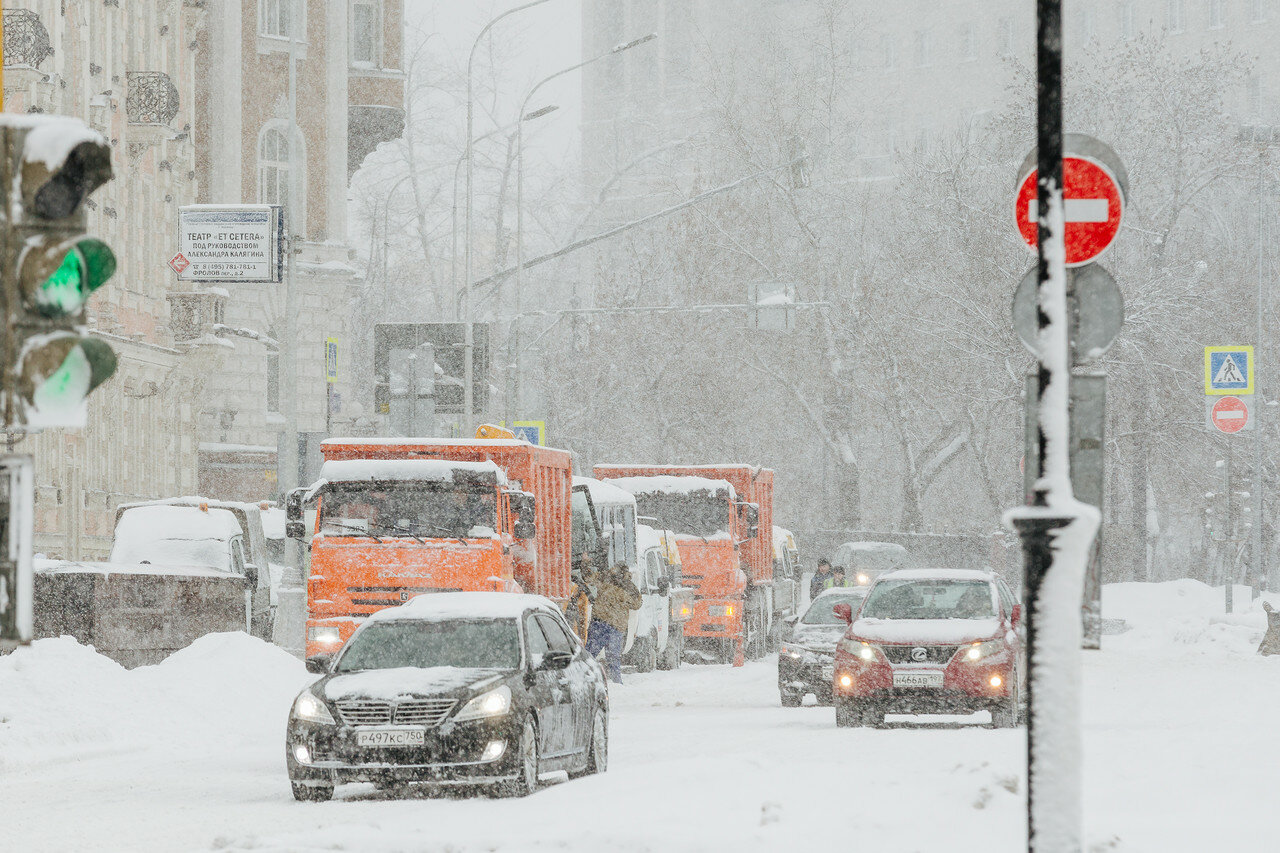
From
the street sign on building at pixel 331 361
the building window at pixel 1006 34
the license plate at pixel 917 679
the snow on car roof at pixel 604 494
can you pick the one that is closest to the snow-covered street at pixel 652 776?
the license plate at pixel 917 679

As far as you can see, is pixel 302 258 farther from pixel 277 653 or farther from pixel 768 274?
pixel 277 653

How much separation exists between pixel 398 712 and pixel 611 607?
1351cm

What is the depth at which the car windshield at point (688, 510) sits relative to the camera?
37.1 meters

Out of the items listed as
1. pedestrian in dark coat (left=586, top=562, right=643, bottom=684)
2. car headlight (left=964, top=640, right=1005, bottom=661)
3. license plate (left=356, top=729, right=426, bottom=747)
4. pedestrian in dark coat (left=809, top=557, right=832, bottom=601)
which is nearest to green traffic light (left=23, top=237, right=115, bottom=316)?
license plate (left=356, top=729, right=426, bottom=747)

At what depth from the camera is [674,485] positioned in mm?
37688

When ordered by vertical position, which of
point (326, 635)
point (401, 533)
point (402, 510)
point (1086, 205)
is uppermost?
point (1086, 205)

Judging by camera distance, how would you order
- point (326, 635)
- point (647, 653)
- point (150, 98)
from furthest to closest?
point (150, 98)
point (647, 653)
point (326, 635)

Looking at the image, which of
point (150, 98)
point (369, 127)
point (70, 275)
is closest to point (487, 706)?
point (70, 275)

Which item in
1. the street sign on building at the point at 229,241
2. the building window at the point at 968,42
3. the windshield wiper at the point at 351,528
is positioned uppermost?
the building window at the point at 968,42

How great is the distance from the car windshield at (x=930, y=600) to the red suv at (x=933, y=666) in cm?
2

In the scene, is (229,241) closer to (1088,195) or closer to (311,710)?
(311,710)

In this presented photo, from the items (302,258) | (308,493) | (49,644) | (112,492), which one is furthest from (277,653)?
(302,258)

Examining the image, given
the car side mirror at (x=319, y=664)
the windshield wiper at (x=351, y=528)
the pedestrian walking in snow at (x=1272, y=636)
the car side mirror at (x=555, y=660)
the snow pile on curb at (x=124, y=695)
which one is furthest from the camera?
the pedestrian walking in snow at (x=1272, y=636)

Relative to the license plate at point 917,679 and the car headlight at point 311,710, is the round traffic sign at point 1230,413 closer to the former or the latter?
the license plate at point 917,679
